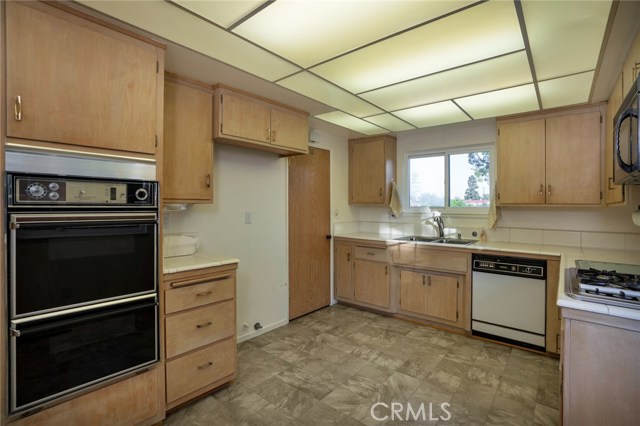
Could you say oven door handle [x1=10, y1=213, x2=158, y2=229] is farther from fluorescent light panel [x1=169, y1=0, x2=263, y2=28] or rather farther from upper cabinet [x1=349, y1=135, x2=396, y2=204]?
upper cabinet [x1=349, y1=135, x2=396, y2=204]

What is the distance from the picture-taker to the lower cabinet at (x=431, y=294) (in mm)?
3291

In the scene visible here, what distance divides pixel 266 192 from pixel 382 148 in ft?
5.61

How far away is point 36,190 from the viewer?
142 centimetres

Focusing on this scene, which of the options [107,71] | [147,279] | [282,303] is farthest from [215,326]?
[107,71]

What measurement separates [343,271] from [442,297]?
4.12ft

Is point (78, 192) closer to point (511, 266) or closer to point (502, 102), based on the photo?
point (502, 102)

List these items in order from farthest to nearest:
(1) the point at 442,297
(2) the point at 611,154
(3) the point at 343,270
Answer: (3) the point at 343,270, (1) the point at 442,297, (2) the point at 611,154

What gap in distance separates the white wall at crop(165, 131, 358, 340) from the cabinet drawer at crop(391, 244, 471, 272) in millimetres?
1322

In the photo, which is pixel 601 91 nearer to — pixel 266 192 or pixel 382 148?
pixel 382 148

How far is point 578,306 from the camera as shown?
1.38 meters

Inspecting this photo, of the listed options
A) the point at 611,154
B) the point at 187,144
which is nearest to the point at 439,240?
the point at 611,154

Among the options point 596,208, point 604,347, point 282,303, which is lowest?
point 282,303

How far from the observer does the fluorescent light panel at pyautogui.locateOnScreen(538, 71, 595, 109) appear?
88.6 inches

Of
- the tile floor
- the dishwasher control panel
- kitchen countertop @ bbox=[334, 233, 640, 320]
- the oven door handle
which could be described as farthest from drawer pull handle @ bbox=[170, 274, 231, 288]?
the dishwasher control panel
